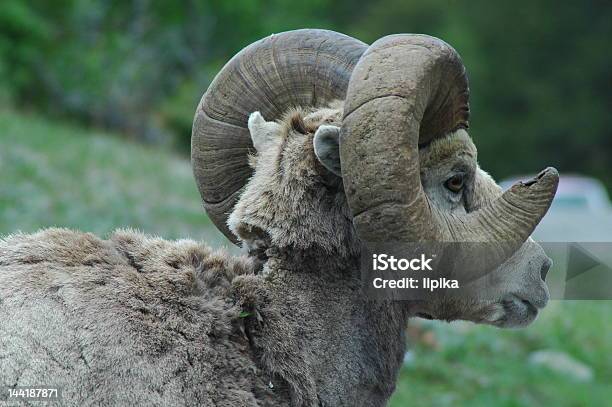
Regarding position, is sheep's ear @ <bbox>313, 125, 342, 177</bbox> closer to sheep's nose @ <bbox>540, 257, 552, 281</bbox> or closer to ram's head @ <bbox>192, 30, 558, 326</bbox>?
ram's head @ <bbox>192, 30, 558, 326</bbox>

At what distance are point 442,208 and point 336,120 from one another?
68cm

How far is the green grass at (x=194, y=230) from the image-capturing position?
1036 centimetres

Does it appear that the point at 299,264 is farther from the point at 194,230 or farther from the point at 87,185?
the point at 87,185

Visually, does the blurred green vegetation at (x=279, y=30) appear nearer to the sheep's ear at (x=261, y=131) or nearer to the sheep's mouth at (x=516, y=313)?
the sheep's ear at (x=261, y=131)

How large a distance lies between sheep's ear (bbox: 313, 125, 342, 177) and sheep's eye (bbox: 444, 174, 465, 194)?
69 cm

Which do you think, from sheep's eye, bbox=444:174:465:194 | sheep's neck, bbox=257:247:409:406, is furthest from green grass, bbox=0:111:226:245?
sheep's eye, bbox=444:174:465:194

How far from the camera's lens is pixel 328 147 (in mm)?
4523

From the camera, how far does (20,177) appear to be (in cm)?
1592

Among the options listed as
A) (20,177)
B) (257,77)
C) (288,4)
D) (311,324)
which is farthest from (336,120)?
(288,4)

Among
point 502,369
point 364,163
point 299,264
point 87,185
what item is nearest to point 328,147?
point 364,163

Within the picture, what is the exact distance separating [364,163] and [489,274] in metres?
1.05

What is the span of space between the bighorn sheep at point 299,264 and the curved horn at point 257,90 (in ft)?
0.04

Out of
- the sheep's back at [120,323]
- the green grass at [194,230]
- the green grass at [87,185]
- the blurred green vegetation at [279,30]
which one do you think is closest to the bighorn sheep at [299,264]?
the sheep's back at [120,323]

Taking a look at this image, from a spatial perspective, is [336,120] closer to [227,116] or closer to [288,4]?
[227,116]
